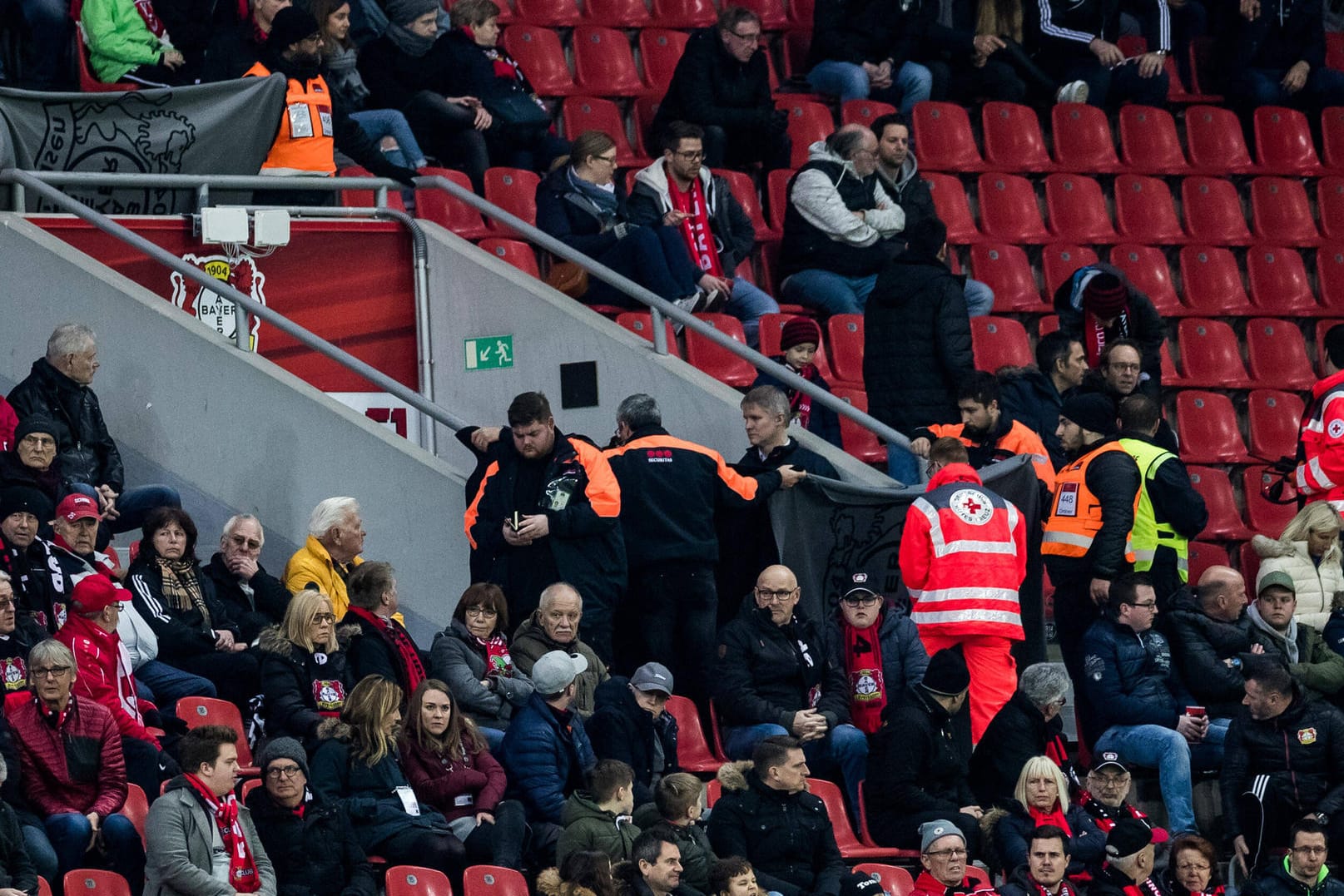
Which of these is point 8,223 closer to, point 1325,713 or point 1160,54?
point 1325,713

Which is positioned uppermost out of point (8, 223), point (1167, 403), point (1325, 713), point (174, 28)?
point (174, 28)

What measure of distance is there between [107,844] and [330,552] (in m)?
2.08

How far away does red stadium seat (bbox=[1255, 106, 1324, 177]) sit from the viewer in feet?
55.9

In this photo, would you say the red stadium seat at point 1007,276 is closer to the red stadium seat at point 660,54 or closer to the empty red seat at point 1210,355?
the empty red seat at point 1210,355

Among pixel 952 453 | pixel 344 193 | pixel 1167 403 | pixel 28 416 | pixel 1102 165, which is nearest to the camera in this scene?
pixel 28 416

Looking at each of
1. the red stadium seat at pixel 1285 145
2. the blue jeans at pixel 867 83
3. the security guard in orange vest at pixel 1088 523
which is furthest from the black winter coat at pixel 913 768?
the red stadium seat at pixel 1285 145

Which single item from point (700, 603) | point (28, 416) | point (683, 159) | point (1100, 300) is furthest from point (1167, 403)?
point (28, 416)

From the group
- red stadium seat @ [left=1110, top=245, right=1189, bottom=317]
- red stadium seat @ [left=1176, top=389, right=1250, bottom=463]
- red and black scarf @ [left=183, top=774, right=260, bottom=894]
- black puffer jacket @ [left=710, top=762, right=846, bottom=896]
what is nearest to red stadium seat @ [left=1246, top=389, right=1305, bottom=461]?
red stadium seat @ [left=1176, top=389, right=1250, bottom=463]

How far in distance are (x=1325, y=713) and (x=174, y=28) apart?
6801mm

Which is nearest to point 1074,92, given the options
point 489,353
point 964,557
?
point 489,353

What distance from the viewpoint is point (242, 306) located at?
11797mm

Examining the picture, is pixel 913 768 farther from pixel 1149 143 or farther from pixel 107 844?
pixel 1149 143

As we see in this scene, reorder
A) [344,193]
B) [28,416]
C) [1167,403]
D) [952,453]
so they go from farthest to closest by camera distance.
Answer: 1. [1167,403]
2. [344,193]
3. [952,453]
4. [28,416]

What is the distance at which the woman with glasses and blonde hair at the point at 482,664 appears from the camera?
420 inches
